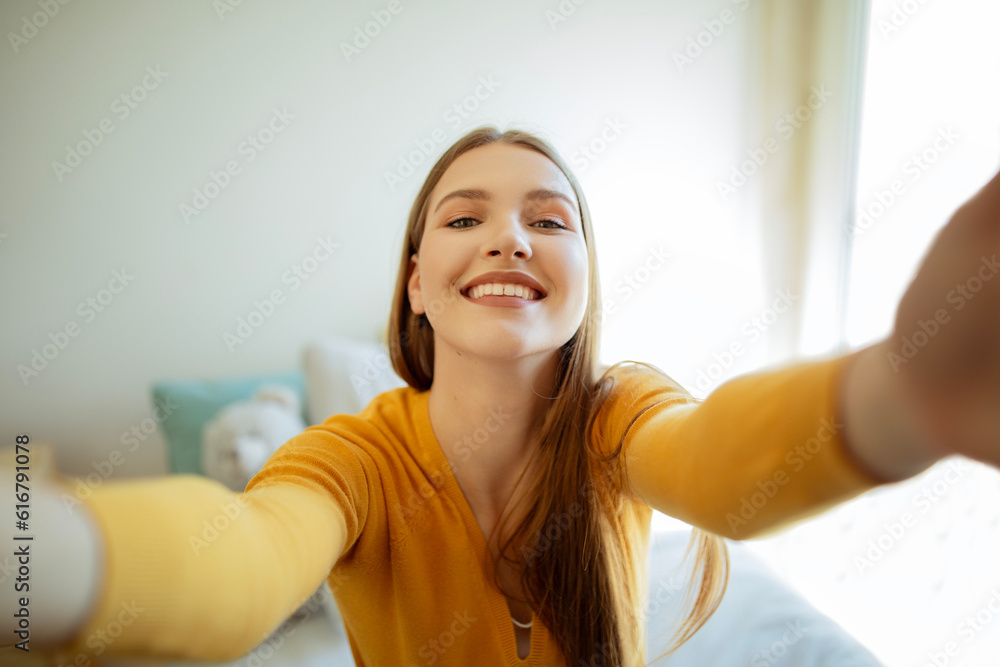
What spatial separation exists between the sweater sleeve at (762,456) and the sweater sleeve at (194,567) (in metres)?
0.34

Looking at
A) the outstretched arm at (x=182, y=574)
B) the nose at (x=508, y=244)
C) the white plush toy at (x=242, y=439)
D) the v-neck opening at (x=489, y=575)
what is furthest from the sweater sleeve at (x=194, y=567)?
the white plush toy at (x=242, y=439)

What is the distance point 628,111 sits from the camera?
217 cm

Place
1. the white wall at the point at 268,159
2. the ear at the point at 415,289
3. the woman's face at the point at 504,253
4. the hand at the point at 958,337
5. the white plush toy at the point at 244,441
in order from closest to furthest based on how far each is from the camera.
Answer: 1. the hand at the point at 958,337
2. the woman's face at the point at 504,253
3. the ear at the point at 415,289
4. the white plush toy at the point at 244,441
5. the white wall at the point at 268,159

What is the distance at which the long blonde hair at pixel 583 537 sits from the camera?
779mm

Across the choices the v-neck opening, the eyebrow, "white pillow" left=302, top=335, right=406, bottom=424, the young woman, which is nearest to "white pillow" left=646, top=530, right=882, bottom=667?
the young woman

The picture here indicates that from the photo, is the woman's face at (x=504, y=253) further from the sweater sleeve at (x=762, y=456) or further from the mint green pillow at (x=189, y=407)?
the mint green pillow at (x=189, y=407)

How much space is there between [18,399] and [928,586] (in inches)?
103

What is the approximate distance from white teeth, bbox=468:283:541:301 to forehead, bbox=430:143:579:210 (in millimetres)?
140

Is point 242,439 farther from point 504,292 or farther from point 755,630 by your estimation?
point 755,630

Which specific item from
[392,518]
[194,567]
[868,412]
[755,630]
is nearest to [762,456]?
[868,412]

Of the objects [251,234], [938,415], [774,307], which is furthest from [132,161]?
[774,307]

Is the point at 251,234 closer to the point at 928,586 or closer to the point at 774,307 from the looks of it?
the point at 774,307

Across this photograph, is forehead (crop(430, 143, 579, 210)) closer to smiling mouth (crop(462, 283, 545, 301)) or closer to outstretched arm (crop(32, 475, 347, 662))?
smiling mouth (crop(462, 283, 545, 301))

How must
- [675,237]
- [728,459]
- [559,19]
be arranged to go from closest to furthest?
[728,459] < [559,19] < [675,237]
